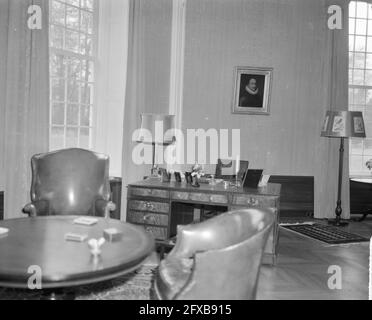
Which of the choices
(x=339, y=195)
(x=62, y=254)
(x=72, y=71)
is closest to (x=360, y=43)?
(x=339, y=195)

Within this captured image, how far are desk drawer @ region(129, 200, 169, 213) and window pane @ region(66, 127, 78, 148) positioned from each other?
4.67 feet

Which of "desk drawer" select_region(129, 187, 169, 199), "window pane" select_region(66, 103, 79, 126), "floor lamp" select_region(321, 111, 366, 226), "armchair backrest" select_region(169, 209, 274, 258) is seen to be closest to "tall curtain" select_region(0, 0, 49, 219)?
"window pane" select_region(66, 103, 79, 126)

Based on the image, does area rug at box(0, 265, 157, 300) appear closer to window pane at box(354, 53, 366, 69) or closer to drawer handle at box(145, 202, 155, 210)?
drawer handle at box(145, 202, 155, 210)

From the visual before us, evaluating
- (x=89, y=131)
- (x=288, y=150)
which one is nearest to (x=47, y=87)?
(x=89, y=131)

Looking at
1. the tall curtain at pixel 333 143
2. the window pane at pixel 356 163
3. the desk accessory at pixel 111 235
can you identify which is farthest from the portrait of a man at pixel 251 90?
the desk accessory at pixel 111 235

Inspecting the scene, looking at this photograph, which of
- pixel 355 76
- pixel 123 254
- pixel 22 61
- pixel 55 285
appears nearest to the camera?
pixel 55 285

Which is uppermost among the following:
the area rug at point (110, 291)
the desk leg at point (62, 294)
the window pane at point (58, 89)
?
the window pane at point (58, 89)

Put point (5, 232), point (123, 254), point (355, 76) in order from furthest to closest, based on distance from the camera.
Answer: point (355, 76)
point (5, 232)
point (123, 254)

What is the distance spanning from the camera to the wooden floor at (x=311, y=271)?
3670mm

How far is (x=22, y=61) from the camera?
4.39m

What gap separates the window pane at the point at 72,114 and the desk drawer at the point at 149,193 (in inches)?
57.4

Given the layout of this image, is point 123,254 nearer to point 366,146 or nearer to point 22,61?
point 22,61

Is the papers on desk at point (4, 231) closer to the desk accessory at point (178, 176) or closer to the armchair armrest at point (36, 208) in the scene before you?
the armchair armrest at point (36, 208)
